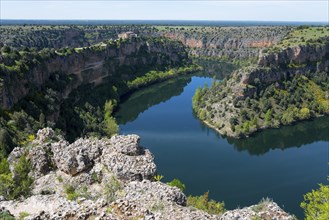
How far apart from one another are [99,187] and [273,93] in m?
102

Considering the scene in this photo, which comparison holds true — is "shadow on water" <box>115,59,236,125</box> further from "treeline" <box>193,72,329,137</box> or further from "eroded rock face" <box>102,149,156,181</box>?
"eroded rock face" <box>102,149,156,181</box>

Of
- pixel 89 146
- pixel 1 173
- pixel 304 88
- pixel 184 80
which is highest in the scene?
pixel 89 146

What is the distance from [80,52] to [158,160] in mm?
64912

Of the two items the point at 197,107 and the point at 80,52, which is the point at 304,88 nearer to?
the point at 197,107

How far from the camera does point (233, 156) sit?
3632 inches

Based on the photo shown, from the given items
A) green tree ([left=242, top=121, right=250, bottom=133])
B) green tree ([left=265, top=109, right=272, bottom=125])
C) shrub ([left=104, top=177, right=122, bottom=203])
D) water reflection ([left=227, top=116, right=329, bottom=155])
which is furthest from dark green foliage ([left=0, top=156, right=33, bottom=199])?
green tree ([left=265, top=109, right=272, bottom=125])

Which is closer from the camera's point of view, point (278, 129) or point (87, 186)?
point (87, 186)

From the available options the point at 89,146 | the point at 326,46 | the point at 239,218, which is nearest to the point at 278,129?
the point at 326,46

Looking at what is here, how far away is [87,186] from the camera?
121 ft

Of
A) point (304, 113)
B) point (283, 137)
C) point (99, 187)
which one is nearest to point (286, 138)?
point (283, 137)

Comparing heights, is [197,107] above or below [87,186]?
below

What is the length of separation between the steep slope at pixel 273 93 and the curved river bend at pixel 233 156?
4169mm

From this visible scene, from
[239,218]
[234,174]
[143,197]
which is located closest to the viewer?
[239,218]

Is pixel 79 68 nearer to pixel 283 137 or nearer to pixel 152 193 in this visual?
pixel 283 137
